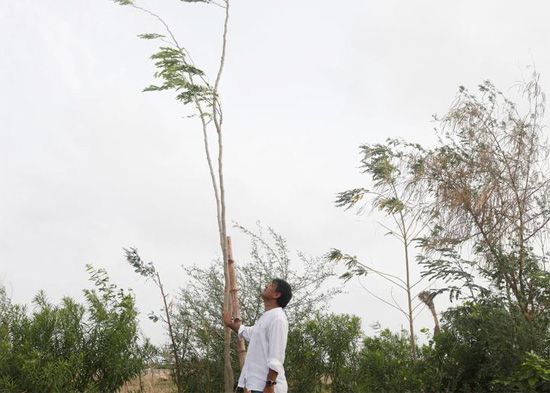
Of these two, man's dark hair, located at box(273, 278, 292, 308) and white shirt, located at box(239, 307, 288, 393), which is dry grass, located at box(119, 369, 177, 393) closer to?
white shirt, located at box(239, 307, 288, 393)

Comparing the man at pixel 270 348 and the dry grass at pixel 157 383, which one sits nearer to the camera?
the man at pixel 270 348

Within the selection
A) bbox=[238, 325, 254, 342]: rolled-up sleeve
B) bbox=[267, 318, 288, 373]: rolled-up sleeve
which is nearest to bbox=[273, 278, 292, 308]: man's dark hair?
bbox=[267, 318, 288, 373]: rolled-up sleeve

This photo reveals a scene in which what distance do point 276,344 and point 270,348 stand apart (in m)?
0.05

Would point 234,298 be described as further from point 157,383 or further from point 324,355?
point 157,383

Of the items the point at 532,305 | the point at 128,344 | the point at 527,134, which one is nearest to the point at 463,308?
the point at 532,305

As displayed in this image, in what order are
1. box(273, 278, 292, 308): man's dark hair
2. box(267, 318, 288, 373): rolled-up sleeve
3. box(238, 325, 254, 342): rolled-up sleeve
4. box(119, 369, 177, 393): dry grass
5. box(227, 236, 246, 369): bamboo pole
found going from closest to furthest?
box(267, 318, 288, 373): rolled-up sleeve → box(273, 278, 292, 308): man's dark hair → box(238, 325, 254, 342): rolled-up sleeve → box(227, 236, 246, 369): bamboo pole → box(119, 369, 177, 393): dry grass

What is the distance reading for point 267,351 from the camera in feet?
16.6

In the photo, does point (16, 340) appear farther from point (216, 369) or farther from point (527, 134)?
point (527, 134)

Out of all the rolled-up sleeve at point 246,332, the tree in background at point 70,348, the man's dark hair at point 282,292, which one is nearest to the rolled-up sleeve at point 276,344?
the man's dark hair at point 282,292

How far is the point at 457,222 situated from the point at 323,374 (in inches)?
108

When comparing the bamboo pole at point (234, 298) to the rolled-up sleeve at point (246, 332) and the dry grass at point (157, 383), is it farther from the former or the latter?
the dry grass at point (157, 383)

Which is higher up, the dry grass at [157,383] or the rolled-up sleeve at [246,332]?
the dry grass at [157,383]

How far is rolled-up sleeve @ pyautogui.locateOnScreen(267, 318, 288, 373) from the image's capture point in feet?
16.1

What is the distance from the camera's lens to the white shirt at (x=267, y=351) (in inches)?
194
